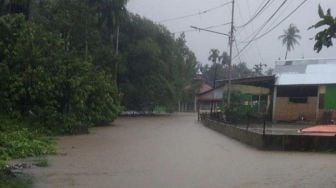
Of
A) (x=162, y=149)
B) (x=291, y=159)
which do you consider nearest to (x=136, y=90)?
(x=162, y=149)

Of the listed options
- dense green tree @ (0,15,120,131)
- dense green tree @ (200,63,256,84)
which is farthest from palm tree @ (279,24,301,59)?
dense green tree @ (0,15,120,131)

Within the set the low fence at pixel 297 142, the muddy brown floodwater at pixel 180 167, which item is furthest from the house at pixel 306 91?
the low fence at pixel 297 142

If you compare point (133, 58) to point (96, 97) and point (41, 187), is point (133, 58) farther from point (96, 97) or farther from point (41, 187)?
point (41, 187)

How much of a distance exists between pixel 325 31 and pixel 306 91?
29545mm

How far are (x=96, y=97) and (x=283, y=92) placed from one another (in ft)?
48.1

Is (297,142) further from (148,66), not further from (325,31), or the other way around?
(148,66)

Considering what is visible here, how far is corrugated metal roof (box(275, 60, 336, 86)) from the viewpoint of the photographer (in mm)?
38000

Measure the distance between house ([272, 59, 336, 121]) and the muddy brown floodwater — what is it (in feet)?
54.6

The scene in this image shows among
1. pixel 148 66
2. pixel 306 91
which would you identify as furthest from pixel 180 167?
pixel 148 66

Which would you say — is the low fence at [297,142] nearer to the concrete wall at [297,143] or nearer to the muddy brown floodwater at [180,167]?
the concrete wall at [297,143]

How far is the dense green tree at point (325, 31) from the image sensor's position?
10.0 meters

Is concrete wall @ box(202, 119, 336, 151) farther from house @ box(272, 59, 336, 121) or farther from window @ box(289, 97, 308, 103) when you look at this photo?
window @ box(289, 97, 308, 103)

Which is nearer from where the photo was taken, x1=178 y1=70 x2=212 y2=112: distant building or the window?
the window

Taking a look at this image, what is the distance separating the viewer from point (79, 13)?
1599 inches
